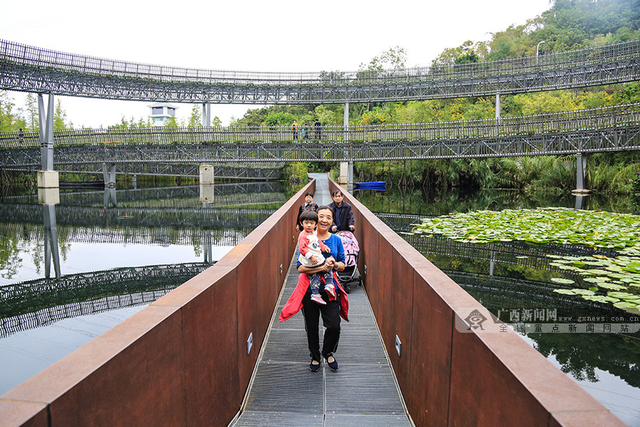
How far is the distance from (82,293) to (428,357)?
8374mm

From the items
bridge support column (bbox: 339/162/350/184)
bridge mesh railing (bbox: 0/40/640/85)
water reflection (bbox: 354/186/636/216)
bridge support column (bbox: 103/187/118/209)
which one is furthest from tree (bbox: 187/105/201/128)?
water reflection (bbox: 354/186/636/216)

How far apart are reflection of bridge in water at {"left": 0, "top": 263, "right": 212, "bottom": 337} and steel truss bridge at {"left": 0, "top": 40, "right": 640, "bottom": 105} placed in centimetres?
3236

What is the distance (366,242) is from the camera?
24.3 feet

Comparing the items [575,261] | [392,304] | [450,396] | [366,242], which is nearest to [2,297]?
[366,242]

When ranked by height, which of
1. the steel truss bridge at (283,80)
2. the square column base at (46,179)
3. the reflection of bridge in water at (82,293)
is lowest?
the reflection of bridge in water at (82,293)

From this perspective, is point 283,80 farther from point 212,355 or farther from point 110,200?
Result: point 212,355

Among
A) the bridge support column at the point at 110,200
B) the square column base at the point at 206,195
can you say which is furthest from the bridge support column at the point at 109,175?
the square column base at the point at 206,195

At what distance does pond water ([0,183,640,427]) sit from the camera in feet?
17.6

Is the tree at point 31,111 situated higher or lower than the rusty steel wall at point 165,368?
higher

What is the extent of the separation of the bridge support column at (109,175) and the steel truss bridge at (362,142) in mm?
2165

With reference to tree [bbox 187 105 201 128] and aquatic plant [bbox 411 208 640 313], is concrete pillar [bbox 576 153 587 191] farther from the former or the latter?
tree [bbox 187 105 201 128]

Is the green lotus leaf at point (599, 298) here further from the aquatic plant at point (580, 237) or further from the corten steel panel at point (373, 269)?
the corten steel panel at point (373, 269)

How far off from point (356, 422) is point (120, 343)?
2351mm

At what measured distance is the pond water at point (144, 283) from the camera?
5.36 meters
